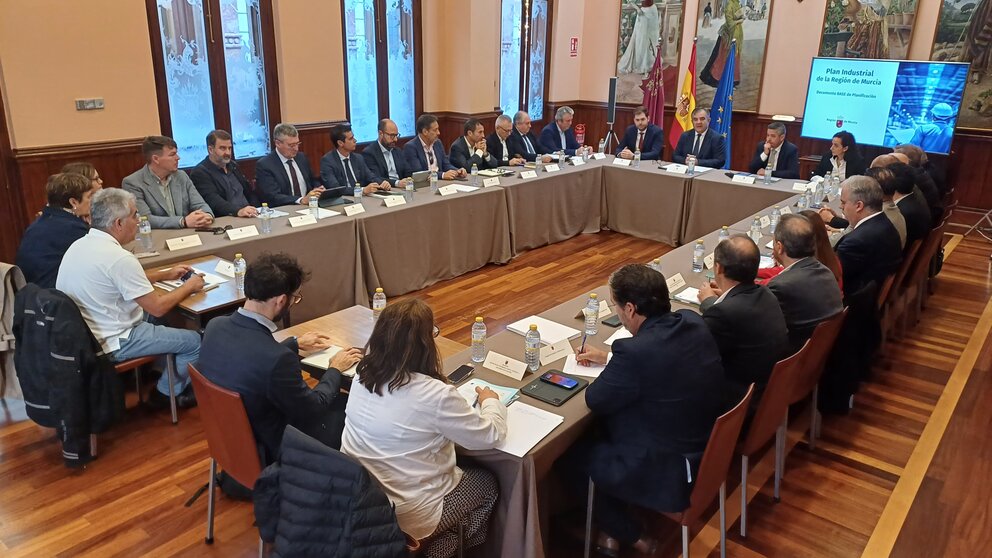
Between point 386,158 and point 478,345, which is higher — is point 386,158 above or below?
above

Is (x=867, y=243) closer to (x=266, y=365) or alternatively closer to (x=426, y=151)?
(x=266, y=365)

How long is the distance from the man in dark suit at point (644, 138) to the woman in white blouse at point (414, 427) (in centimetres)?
608

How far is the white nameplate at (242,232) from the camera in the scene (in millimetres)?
4352

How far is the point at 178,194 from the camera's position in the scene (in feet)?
15.4

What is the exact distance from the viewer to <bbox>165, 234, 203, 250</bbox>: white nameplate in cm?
411

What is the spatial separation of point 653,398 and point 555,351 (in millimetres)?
758

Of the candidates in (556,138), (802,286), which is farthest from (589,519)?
(556,138)

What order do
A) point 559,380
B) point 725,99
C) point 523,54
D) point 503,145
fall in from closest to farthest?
1. point 559,380
2. point 503,145
3. point 725,99
4. point 523,54

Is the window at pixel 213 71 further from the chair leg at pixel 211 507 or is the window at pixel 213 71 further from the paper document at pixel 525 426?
the paper document at pixel 525 426

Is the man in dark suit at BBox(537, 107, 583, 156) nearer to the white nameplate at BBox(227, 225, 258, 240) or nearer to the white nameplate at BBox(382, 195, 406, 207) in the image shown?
the white nameplate at BBox(382, 195, 406, 207)

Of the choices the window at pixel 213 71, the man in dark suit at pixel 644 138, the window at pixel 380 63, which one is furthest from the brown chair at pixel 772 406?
the window at pixel 380 63

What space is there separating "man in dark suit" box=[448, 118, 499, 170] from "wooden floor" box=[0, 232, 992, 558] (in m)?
3.78

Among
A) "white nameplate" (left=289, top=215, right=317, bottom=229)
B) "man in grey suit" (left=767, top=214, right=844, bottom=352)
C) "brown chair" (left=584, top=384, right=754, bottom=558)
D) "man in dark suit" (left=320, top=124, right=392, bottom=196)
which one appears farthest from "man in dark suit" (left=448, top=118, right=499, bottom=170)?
"brown chair" (left=584, top=384, right=754, bottom=558)

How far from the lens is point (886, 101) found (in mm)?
8164
